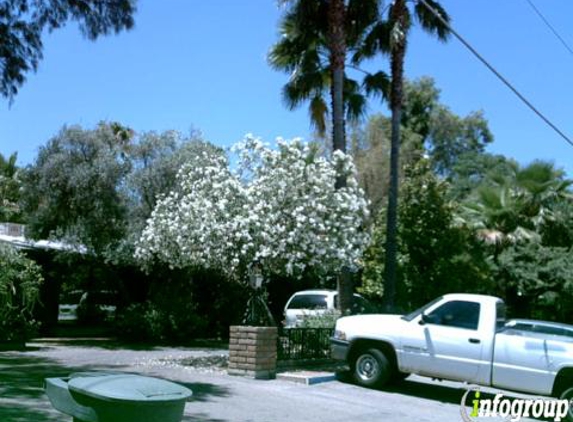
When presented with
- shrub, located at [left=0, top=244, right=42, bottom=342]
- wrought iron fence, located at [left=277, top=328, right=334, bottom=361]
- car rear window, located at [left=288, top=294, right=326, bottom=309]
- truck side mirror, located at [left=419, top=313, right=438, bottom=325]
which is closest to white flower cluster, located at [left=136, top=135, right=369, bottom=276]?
wrought iron fence, located at [left=277, top=328, right=334, bottom=361]

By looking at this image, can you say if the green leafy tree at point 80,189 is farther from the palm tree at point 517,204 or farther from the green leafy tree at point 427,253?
the palm tree at point 517,204

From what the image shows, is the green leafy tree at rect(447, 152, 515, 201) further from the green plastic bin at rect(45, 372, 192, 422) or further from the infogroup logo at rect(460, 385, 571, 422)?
the green plastic bin at rect(45, 372, 192, 422)

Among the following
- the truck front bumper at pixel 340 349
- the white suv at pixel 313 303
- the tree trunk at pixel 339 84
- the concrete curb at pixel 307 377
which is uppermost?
the tree trunk at pixel 339 84

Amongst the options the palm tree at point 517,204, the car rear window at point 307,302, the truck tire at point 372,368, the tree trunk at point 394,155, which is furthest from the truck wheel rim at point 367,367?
the palm tree at point 517,204

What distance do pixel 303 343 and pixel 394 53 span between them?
8.94m

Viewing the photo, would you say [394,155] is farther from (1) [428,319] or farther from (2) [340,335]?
(1) [428,319]

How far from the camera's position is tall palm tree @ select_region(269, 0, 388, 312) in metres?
18.9

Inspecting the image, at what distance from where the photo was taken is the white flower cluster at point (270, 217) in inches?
575

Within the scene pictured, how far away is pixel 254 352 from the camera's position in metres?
13.4

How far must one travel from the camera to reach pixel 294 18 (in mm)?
19922

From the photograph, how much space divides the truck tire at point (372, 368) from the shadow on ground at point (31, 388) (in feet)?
8.61

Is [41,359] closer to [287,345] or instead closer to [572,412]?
[287,345]

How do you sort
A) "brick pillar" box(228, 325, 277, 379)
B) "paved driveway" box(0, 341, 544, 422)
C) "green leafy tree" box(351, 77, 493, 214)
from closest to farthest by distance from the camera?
"paved driveway" box(0, 341, 544, 422) → "brick pillar" box(228, 325, 277, 379) → "green leafy tree" box(351, 77, 493, 214)

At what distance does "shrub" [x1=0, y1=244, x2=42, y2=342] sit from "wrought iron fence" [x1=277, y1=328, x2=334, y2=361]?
5.15 metres
